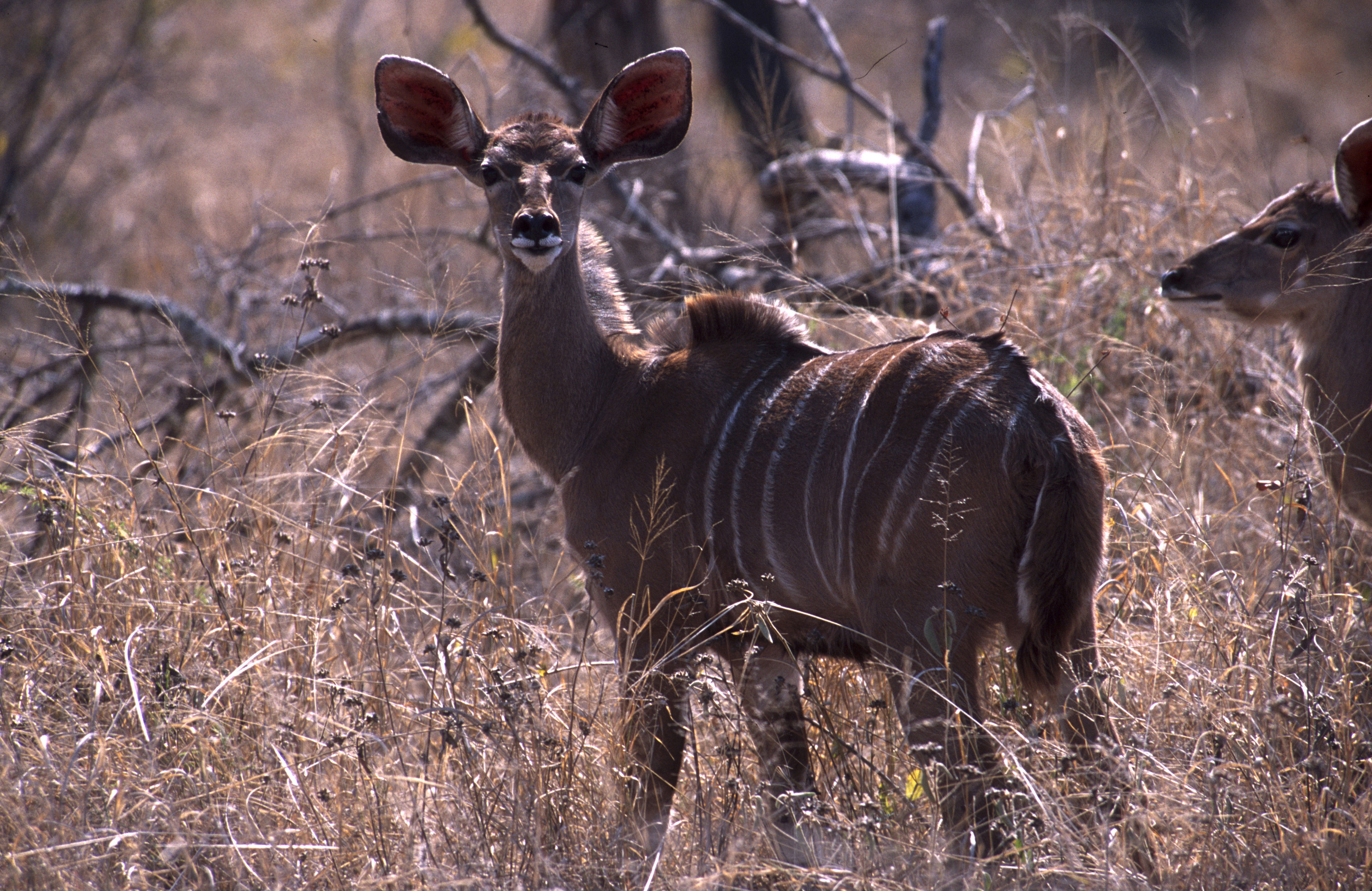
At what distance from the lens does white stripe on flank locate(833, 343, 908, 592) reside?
8.35 ft

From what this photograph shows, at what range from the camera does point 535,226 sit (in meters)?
2.98

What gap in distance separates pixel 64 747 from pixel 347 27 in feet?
34.4

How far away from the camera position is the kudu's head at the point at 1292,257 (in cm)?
317

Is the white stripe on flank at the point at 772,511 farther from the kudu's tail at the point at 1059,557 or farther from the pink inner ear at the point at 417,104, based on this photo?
the pink inner ear at the point at 417,104

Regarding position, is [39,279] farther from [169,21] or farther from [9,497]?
[169,21]

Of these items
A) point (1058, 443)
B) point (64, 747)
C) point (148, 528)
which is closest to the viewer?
point (1058, 443)

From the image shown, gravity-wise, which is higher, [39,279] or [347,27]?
[347,27]

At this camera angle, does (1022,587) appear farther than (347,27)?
No

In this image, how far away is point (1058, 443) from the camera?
2.35m

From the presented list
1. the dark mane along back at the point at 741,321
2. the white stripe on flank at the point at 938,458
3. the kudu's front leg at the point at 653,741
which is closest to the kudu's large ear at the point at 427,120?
the dark mane along back at the point at 741,321

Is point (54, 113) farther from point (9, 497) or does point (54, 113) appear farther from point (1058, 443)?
point (1058, 443)

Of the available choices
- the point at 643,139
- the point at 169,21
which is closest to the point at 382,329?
the point at 643,139

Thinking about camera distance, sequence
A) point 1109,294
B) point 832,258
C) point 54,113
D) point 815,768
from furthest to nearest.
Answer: point 54,113
point 832,258
point 1109,294
point 815,768

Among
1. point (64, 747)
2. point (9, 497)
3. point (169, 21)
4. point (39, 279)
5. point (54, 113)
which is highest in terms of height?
point (169, 21)
